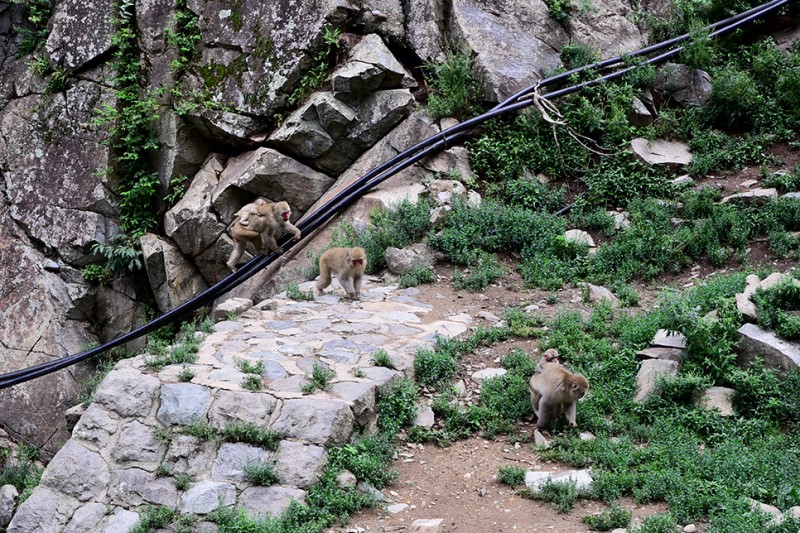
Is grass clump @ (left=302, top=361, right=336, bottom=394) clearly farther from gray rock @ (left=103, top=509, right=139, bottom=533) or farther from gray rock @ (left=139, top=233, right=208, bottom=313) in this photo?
gray rock @ (left=139, top=233, right=208, bottom=313)

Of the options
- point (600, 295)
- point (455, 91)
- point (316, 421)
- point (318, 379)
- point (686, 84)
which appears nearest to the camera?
point (316, 421)

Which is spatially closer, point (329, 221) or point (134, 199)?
point (329, 221)

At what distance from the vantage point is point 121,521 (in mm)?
7402

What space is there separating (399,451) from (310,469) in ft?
3.80

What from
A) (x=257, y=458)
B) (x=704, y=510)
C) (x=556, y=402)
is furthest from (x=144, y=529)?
(x=704, y=510)

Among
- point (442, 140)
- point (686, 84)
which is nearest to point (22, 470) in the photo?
point (442, 140)

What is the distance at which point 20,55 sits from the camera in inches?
665

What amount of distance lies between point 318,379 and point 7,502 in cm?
510

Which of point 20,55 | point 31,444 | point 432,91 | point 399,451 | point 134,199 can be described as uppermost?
point 20,55

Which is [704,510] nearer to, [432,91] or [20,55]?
[432,91]

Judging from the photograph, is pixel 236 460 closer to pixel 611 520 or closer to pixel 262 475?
pixel 262 475

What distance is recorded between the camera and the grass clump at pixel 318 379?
8.57 m

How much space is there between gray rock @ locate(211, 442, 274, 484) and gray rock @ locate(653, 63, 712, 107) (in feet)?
35.5

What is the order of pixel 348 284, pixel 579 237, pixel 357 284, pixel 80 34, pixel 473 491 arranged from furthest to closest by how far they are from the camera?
pixel 80 34, pixel 579 237, pixel 357 284, pixel 348 284, pixel 473 491
